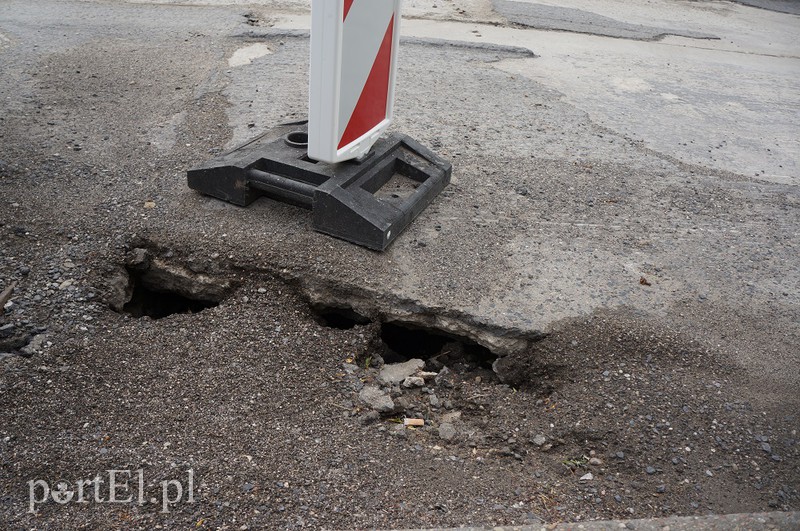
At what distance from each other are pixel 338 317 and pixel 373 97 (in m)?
1.10

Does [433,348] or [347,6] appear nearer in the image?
[347,6]

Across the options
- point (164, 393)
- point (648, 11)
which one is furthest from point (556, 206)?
point (648, 11)

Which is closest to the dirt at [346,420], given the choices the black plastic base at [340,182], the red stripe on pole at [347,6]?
the black plastic base at [340,182]

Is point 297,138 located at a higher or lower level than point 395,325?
higher

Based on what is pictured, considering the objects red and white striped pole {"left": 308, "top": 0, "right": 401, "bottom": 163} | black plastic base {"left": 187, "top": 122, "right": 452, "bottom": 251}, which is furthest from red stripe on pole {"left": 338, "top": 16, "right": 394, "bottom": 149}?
black plastic base {"left": 187, "top": 122, "right": 452, "bottom": 251}

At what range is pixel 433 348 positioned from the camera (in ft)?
10.2

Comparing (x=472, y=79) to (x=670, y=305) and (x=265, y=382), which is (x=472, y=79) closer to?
(x=670, y=305)

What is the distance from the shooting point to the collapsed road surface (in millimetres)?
2184

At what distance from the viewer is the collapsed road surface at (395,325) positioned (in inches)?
86.0

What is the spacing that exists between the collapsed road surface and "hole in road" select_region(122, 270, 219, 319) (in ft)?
0.05

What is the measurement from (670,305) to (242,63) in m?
3.93

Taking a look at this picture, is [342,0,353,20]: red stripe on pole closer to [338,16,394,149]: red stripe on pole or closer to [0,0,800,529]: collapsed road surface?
[338,16,394,149]: red stripe on pole

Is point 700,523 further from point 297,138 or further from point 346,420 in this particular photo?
point 297,138

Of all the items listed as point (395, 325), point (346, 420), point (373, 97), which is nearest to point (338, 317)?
point (395, 325)
